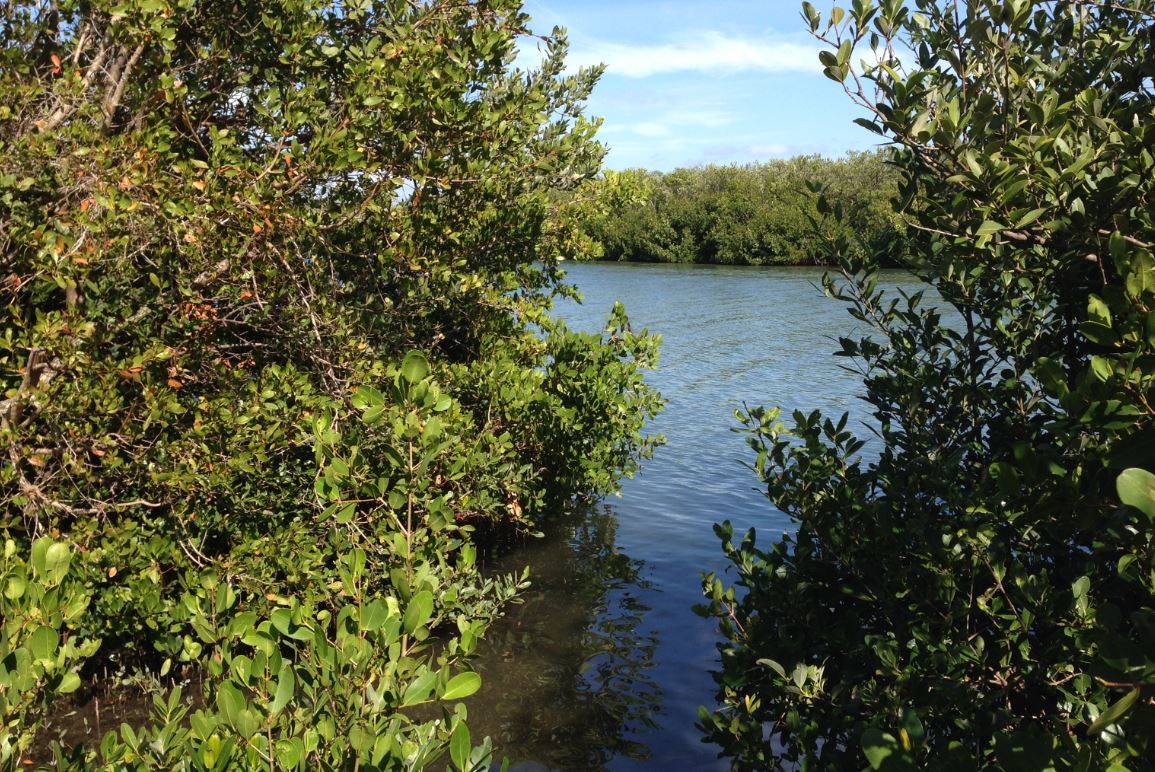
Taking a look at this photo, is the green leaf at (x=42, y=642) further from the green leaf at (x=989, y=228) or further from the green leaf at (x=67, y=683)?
the green leaf at (x=989, y=228)

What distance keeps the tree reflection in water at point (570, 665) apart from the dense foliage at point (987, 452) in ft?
7.79

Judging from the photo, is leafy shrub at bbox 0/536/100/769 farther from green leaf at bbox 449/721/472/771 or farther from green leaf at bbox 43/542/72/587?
green leaf at bbox 449/721/472/771

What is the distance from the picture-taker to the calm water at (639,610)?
6301mm

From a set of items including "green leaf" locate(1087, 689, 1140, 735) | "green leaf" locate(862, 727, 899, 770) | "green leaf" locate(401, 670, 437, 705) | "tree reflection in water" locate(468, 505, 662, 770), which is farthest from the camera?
"tree reflection in water" locate(468, 505, 662, 770)

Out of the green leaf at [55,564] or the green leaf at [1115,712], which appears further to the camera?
the green leaf at [55,564]

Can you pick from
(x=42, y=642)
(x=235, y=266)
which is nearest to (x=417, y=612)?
(x=42, y=642)

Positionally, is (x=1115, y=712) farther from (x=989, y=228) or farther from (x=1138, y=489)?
(x=989, y=228)

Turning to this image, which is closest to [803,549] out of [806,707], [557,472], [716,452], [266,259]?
[806,707]

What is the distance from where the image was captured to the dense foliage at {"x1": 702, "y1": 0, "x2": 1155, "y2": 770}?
7.43 feet

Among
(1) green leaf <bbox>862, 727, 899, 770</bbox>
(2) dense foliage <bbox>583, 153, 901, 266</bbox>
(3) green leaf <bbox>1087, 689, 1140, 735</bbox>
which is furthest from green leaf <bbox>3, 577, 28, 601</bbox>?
(2) dense foliage <bbox>583, 153, 901, 266</bbox>

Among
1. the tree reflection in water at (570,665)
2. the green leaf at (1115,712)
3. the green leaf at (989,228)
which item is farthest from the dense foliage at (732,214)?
the green leaf at (1115,712)

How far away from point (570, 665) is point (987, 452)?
4456mm

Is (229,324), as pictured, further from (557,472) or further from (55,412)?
(557,472)

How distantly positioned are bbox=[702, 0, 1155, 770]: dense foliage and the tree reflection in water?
2374 millimetres
